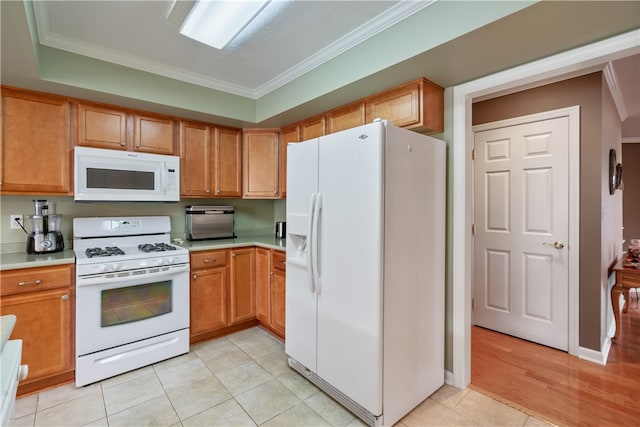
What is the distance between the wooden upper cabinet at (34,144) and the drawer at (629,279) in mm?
4761

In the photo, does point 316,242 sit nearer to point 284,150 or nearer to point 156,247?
point 156,247

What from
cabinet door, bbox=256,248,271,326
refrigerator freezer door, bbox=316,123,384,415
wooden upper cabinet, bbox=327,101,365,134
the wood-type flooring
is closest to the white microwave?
cabinet door, bbox=256,248,271,326

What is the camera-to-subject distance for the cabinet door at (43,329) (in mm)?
2072

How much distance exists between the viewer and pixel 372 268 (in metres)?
1.78

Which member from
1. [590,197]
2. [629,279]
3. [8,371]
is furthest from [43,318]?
[629,279]

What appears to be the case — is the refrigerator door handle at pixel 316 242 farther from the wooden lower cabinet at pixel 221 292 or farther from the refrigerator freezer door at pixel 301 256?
the wooden lower cabinet at pixel 221 292

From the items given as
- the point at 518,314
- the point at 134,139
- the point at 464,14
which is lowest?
the point at 518,314

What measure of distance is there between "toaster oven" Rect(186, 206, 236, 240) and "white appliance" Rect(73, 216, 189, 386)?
392 mm

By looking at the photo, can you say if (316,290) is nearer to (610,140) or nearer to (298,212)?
(298,212)

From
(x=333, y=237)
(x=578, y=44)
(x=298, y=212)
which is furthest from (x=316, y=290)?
(x=578, y=44)

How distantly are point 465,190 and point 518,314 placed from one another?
1.72 meters

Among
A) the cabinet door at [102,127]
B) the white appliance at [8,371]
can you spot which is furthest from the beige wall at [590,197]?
the cabinet door at [102,127]

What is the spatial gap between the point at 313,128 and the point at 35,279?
247 cm

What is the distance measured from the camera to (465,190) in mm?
2189
